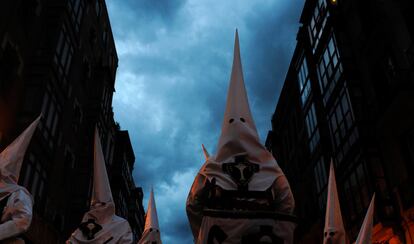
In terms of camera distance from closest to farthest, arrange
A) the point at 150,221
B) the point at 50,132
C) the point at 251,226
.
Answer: the point at 251,226 → the point at 150,221 → the point at 50,132

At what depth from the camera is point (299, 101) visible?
1457 inches

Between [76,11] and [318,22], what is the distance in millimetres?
16580

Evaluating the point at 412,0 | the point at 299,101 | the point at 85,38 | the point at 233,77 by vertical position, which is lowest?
the point at 233,77

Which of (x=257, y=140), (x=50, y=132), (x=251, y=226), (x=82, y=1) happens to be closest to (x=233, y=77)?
(x=257, y=140)

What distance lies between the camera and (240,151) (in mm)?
5250

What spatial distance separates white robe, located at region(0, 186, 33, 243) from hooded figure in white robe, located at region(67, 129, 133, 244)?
7.09 ft

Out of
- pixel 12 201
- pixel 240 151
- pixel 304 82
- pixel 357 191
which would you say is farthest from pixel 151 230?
pixel 304 82

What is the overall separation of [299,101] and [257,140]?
107ft

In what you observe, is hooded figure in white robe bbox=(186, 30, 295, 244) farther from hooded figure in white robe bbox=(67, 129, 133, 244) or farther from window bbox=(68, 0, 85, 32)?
window bbox=(68, 0, 85, 32)

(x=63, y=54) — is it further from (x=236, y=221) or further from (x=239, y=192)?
(x=236, y=221)

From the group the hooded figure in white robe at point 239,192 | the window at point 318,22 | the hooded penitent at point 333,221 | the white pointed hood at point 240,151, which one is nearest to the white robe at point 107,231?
the hooded penitent at point 333,221

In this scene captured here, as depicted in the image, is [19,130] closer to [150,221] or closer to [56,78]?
[56,78]

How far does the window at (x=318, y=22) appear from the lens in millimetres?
28628

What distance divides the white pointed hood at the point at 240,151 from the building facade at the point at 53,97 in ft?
52.0
